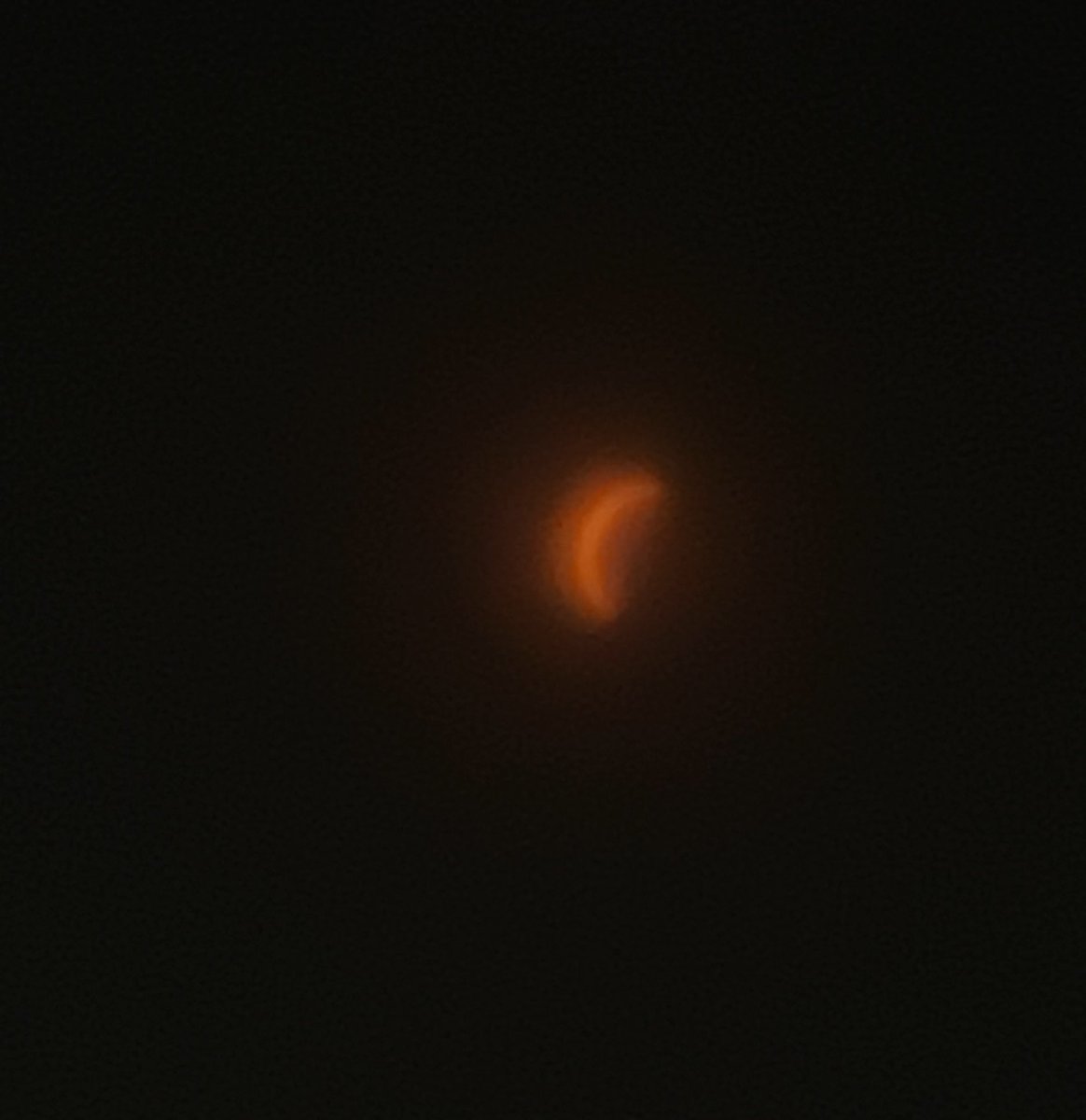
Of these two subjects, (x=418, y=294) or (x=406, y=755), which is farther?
(x=406, y=755)

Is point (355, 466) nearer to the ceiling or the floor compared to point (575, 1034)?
nearer to the ceiling

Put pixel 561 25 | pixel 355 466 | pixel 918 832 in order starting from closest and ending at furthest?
pixel 561 25
pixel 355 466
pixel 918 832

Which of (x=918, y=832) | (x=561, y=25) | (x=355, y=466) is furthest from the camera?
(x=918, y=832)

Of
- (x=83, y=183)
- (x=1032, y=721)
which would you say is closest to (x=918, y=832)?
(x=1032, y=721)

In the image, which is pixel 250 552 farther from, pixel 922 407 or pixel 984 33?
pixel 984 33

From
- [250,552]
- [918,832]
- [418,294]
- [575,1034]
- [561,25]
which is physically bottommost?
[575,1034]
